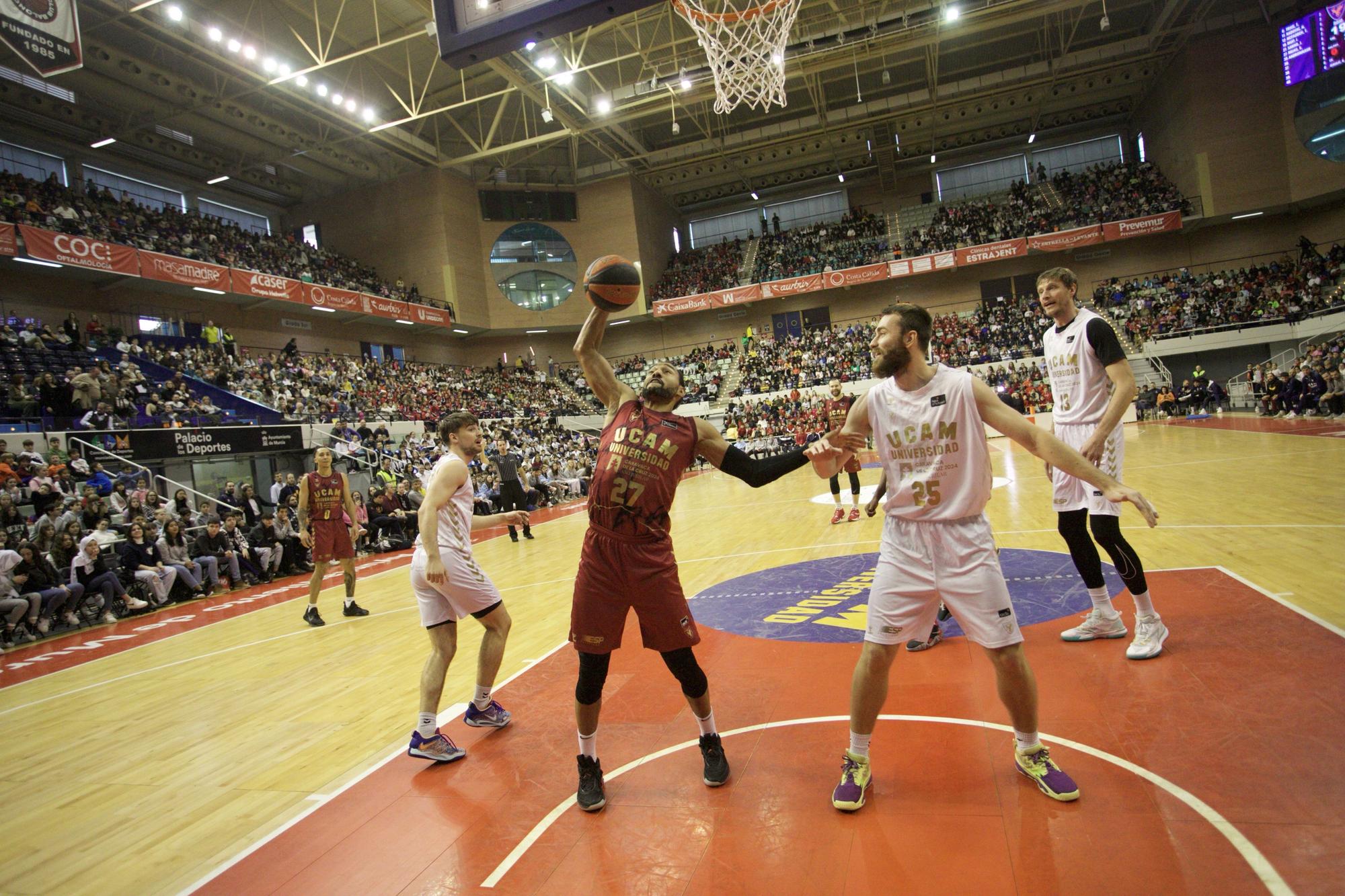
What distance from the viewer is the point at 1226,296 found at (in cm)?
→ 2812

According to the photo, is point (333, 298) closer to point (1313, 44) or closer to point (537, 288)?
point (537, 288)

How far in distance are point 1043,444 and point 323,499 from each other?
23.7ft

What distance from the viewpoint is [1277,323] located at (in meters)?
26.0

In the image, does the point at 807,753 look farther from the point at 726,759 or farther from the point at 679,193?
the point at 679,193

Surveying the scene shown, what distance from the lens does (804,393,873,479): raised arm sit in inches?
114

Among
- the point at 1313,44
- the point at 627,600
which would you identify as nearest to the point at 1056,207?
the point at 1313,44

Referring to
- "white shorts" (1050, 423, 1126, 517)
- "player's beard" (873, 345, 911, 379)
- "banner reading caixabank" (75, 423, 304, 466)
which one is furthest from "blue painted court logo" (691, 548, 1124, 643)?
"banner reading caixabank" (75, 423, 304, 466)

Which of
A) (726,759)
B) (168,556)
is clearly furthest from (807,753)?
(168,556)

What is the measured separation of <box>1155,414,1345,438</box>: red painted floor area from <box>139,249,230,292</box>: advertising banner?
29126 millimetres

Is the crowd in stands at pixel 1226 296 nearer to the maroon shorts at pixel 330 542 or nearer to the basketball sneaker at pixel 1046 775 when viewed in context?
the basketball sneaker at pixel 1046 775

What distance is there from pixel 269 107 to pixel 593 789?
30.0 m

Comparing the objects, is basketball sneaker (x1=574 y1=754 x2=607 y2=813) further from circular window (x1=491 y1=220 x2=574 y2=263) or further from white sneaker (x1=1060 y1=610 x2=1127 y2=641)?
circular window (x1=491 y1=220 x2=574 y2=263)

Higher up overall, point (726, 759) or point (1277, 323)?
point (1277, 323)

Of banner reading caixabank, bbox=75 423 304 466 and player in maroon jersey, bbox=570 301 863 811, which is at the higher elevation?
banner reading caixabank, bbox=75 423 304 466
